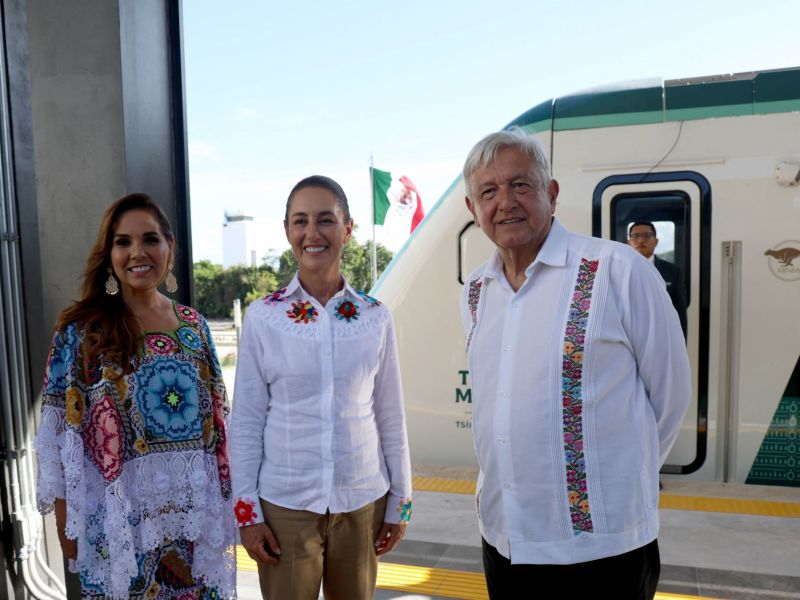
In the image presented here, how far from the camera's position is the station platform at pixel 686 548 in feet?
9.97

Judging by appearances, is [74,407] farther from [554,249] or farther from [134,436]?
[554,249]

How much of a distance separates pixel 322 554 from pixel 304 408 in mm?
450

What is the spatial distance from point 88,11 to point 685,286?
3840 millimetres

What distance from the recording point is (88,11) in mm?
2420

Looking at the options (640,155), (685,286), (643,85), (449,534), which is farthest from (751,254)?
(449,534)

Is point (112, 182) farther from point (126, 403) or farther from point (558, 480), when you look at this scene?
point (558, 480)

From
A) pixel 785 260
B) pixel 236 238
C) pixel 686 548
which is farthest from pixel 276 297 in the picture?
pixel 236 238

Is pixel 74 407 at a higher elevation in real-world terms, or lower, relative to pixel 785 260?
lower

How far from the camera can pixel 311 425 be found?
1.89 meters

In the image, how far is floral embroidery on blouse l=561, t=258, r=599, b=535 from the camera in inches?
63.6

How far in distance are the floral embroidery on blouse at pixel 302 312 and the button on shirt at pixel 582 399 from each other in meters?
0.58

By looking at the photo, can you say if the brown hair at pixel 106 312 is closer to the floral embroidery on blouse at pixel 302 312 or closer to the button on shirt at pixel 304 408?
the button on shirt at pixel 304 408

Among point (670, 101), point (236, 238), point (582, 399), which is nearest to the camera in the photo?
point (582, 399)

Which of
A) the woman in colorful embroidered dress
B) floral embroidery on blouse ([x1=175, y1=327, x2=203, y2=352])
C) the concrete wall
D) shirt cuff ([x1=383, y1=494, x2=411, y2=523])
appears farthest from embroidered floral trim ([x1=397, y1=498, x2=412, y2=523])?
the concrete wall
